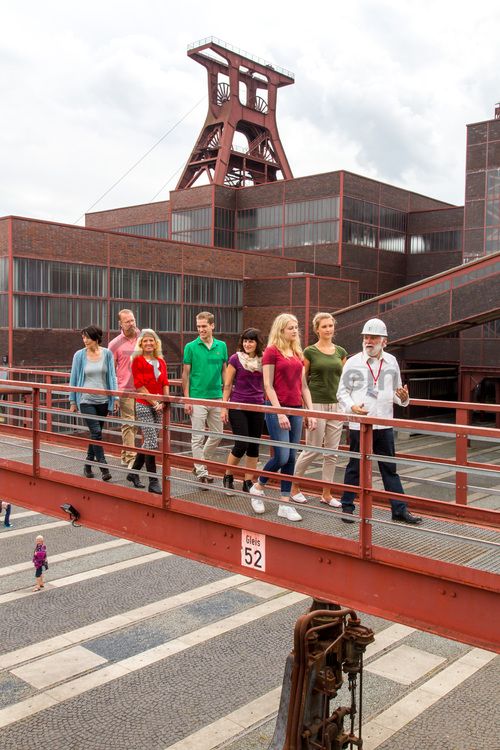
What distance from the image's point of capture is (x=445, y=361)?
1531 inches

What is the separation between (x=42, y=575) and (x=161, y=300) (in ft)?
59.8

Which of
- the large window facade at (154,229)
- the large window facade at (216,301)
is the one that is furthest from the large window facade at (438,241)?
the large window facade at (154,229)

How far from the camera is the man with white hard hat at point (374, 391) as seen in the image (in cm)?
613

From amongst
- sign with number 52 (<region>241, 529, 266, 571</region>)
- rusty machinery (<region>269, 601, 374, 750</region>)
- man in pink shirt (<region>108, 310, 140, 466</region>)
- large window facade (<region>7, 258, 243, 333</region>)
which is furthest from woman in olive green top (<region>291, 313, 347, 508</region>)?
large window facade (<region>7, 258, 243, 333</region>)

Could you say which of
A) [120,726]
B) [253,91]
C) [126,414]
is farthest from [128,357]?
[253,91]

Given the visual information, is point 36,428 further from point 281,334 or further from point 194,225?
point 194,225

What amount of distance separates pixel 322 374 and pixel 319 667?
2798mm

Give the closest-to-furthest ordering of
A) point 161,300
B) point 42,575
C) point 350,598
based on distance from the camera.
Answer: point 350,598 < point 42,575 < point 161,300

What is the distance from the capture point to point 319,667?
22.0 feet

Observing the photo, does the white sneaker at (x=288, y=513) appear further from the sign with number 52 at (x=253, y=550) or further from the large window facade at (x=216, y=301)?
the large window facade at (x=216, y=301)

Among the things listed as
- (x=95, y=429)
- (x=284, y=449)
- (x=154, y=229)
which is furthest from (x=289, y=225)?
(x=284, y=449)

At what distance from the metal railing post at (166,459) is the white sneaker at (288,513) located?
1.14 m

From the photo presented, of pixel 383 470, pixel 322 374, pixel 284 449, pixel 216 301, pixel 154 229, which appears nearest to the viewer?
pixel 383 470

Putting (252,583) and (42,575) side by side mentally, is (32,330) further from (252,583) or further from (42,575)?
(252,583)
